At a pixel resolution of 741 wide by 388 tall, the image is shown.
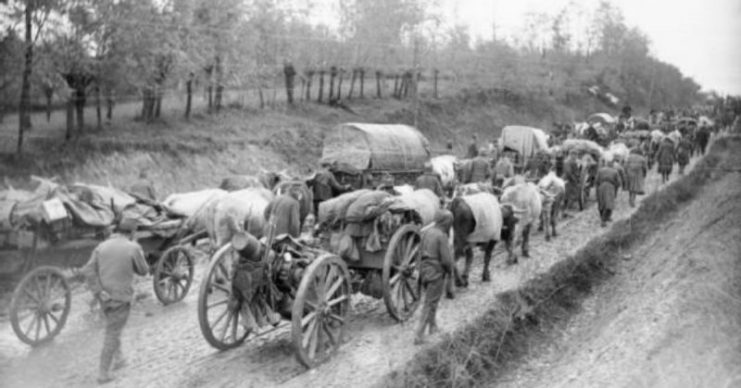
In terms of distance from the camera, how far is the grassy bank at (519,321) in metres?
7.36

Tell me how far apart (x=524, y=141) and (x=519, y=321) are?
13653mm

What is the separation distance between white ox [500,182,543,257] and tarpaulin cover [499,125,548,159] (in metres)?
8.85

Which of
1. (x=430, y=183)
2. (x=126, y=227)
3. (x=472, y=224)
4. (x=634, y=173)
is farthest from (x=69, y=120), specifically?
(x=634, y=173)

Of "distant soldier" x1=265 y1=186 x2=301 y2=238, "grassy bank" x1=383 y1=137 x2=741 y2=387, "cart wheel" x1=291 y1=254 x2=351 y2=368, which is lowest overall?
"grassy bank" x1=383 y1=137 x2=741 y2=387

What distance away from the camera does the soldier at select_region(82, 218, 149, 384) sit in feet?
24.0

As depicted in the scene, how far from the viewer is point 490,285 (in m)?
11.3

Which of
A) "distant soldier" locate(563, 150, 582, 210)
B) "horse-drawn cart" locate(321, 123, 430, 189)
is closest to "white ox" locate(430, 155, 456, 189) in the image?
"horse-drawn cart" locate(321, 123, 430, 189)

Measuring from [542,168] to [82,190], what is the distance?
14440mm

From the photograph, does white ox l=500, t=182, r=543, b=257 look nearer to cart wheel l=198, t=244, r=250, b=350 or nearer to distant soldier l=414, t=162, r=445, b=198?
distant soldier l=414, t=162, r=445, b=198

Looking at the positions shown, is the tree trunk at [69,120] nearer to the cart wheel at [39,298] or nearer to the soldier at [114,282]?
the cart wheel at [39,298]

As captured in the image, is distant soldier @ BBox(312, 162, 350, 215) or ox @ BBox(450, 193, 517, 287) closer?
ox @ BBox(450, 193, 517, 287)

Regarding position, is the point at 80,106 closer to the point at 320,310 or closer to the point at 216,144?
the point at 216,144

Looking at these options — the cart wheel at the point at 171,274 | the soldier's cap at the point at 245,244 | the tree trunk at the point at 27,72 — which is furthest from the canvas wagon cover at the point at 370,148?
the soldier's cap at the point at 245,244

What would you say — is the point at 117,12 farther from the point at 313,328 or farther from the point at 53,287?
the point at 313,328
